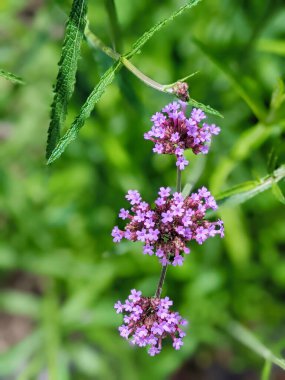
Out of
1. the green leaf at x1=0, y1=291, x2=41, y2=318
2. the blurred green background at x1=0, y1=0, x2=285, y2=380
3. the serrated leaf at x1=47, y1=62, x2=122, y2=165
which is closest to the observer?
the serrated leaf at x1=47, y1=62, x2=122, y2=165

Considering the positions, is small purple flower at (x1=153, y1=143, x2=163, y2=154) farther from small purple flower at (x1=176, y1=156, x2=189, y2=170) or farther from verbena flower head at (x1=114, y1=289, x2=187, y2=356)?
verbena flower head at (x1=114, y1=289, x2=187, y2=356)

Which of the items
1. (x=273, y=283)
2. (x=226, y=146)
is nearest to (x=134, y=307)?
(x=226, y=146)

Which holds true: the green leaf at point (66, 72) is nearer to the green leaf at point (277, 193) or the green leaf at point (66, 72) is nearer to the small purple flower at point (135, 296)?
the small purple flower at point (135, 296)

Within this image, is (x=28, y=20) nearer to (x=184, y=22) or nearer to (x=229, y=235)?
(x=184, y=22)

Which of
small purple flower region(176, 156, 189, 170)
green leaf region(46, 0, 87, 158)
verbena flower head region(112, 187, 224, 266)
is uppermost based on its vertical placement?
green leaf region(46, 0, 87, 158)

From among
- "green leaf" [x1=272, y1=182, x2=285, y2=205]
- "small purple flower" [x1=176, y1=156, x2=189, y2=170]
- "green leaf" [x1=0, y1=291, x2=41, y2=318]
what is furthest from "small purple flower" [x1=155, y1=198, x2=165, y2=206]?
"green leaf" [x1=0, y1=291, x2=41, y2=318]

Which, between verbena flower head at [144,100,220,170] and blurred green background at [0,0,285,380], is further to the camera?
blurred green background at [0,0,285,380]

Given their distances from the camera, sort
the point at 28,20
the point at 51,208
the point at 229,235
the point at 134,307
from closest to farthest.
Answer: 1. the point at 134,307
2. the point at 229,235
3. the point at 51,208
4. the point at 28,20
